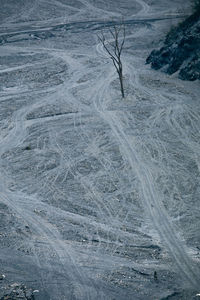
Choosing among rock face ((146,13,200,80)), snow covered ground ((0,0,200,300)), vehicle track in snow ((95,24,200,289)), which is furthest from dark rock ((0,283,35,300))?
rock face ((146,13,200,80))

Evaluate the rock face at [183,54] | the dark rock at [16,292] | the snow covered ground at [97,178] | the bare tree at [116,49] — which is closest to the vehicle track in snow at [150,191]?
the snow covered ground at [97,178]

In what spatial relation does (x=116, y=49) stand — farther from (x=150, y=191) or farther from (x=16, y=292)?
(x=16, y=292)

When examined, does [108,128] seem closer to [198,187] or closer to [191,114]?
[191,114]

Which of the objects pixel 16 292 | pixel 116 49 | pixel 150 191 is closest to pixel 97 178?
pixel 150 191

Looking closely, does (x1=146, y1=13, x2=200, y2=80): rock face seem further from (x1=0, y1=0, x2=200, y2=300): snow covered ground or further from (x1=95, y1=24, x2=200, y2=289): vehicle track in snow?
(x1=95, y1=24, x2=200, y2=289): vehicle track in snow

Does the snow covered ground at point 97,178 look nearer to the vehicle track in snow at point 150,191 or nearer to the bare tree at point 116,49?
the vehicle track in snow at point 150,191

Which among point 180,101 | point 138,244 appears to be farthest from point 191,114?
point 138,244
